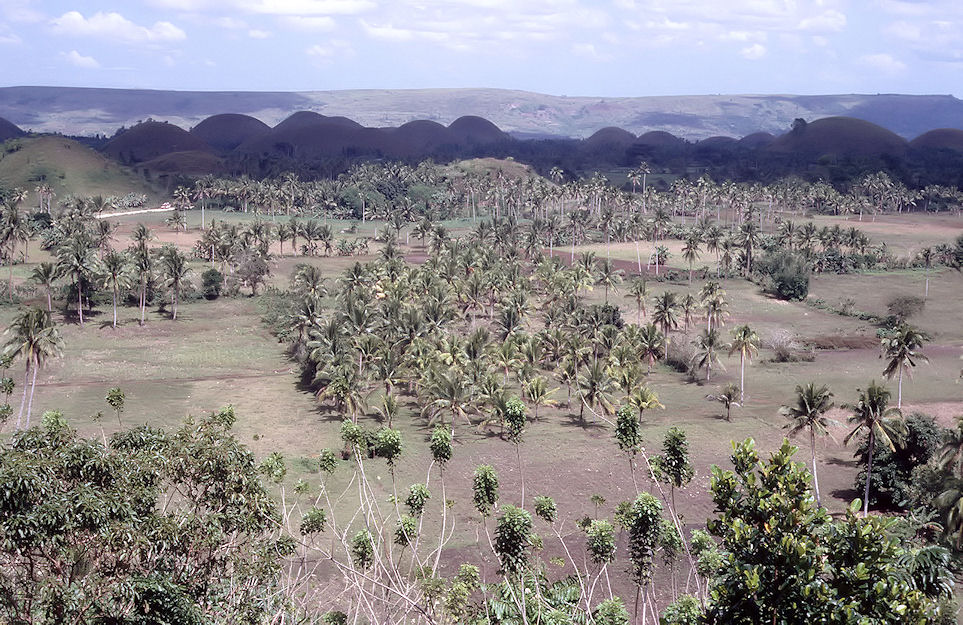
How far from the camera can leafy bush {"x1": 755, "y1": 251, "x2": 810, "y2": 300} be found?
115m

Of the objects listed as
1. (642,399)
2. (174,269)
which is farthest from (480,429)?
(174,269)

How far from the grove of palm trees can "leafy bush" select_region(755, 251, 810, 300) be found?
1.54 ft

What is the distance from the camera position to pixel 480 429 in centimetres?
6650

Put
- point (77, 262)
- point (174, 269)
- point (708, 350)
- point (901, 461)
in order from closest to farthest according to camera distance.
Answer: point (901, 461) → point (708, 350) → point (77, 262) → point (174, 269)

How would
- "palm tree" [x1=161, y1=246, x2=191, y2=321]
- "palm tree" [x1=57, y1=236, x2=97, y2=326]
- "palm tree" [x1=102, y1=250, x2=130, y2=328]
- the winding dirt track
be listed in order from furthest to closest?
the winding dirt track → "palm tree" [x1=161, y1=246, x2=191, y2=321] → "palm tree" [x1=57, y1=236, x2=97, y2=326] → "palm tree" [x1=102, y1=250, x2=130, y2=328]

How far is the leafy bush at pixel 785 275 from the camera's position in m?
115

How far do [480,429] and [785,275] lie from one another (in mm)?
67702

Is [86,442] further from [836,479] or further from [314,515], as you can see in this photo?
[836,479]

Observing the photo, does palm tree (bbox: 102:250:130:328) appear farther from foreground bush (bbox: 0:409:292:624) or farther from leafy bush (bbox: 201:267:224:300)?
foreground bush (bbox: 0:409:292:624)

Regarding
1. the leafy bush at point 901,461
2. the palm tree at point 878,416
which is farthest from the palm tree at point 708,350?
the palm tree at point 878,416

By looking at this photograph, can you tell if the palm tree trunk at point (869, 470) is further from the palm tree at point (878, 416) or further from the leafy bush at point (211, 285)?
the leafy bush at point (211, 285)

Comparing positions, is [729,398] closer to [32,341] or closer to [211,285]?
[32,341]

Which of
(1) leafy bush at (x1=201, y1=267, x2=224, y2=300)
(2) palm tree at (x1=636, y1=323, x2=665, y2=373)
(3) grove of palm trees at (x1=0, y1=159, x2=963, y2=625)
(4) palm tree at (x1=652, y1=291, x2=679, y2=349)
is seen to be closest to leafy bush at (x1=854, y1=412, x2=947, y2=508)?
(3) grove of palm trees at (x1=0, y1=159, x2=963, y2=625)

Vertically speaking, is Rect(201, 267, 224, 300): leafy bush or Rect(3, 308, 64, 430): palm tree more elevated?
Rect(3, 308, 64, 430): palm tree
